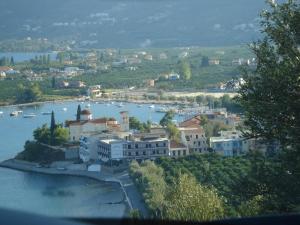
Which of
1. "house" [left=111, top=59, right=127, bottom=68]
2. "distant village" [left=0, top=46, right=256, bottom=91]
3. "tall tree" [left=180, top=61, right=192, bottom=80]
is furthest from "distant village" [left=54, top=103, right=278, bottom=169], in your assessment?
"house" [left=111, top=59, right=127, bottom=68]

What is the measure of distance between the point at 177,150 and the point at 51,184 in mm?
2090

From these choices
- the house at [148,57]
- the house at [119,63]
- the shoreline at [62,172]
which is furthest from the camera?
the house at [148,57]

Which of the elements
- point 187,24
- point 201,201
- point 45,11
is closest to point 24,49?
point 45,11

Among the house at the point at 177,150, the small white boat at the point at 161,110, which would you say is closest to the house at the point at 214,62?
the small white boat at the point at 161,110

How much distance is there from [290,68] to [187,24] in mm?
16168

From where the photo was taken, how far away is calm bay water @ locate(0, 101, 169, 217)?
310 centimetres

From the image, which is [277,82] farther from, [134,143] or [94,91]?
[94,91]

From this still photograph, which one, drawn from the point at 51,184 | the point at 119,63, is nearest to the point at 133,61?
the point at 119,63

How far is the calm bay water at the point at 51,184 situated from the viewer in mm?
3098

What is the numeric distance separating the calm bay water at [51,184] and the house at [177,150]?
49.2 inches

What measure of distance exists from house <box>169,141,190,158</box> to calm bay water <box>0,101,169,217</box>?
4.10 ft

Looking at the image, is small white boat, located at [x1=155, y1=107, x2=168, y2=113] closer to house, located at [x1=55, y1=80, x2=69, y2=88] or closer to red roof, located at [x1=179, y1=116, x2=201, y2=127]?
house, located at [x1=55, y1=80, x2=69, y2=88]

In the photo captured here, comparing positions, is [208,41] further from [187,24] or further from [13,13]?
[13,13]

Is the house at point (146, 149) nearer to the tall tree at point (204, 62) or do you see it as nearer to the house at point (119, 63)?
the tall tree at point (204, 62)
